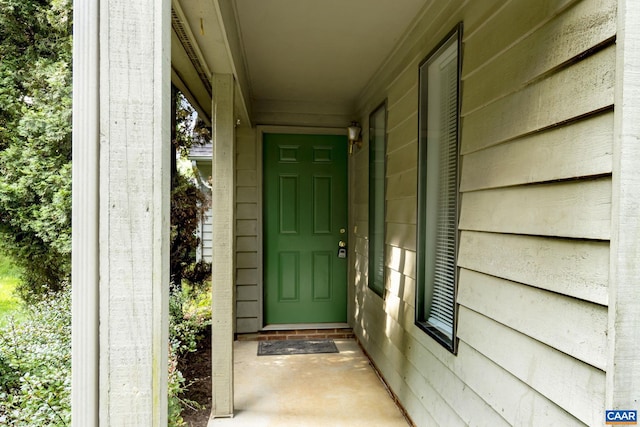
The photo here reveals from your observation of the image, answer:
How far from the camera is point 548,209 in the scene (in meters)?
1.12

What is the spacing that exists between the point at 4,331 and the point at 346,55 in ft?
8.15

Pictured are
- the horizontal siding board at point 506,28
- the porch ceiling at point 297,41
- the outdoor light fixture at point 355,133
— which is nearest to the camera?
the horizontal siding board at point 506,28

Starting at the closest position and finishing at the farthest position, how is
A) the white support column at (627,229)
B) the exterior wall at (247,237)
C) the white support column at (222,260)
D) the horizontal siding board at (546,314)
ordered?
the white support column at (627,229) → the horizontal siding board at (546,314) → the white support column at (222,260) → the exterior wall at (247,237)

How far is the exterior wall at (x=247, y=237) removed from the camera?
12.4 ft

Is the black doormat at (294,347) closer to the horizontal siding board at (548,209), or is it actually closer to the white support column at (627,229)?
the horizontal siding board at (548,209)

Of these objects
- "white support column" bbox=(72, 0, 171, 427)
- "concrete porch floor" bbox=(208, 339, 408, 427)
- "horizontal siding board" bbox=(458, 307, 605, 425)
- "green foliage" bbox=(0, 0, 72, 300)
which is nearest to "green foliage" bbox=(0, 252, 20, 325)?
"green foliage" bbox=(0, 0, 72, 300)

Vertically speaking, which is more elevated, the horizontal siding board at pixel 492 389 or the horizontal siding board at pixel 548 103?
the horizontal siding board at pixel 548 103

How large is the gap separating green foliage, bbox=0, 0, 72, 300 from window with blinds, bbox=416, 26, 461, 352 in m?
1.55

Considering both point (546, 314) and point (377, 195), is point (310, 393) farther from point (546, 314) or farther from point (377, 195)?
point (546, 314)

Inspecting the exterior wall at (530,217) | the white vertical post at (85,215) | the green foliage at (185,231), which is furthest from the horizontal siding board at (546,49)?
the green foliage at (185,231)

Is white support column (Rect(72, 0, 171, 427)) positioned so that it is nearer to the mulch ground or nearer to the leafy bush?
the leafy bush

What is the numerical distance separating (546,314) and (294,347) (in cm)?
276

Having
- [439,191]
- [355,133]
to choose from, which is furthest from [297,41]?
[439,191]

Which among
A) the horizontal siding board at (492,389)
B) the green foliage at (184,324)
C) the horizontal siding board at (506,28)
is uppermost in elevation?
the horizontal siding board at (506,28)
